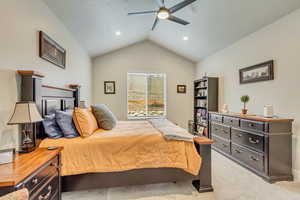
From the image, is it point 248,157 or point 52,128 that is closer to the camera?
point 52,128

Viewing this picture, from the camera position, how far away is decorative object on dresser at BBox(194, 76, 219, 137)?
4.38 metres

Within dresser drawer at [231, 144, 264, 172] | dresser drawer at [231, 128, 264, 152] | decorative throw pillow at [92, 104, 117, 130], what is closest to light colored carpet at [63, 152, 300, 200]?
dresser drawer at [231, 144, 264, 172]

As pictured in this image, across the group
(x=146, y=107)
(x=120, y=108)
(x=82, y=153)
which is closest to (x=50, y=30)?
(x=82, y=153)

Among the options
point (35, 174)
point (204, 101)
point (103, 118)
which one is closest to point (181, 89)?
point (204, 101)

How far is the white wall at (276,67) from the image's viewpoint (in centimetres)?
239

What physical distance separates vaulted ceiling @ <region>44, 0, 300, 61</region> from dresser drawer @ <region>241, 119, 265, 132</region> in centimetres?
182

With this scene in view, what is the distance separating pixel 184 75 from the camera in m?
5.58

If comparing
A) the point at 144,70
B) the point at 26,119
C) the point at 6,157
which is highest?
the point at 144,70

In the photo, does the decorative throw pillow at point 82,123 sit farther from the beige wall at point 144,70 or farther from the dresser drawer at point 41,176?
the beige wall at point 144,70

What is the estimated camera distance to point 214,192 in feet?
6.85

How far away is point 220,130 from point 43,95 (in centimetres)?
348

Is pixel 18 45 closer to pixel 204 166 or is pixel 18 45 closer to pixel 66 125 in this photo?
pixel 66 125

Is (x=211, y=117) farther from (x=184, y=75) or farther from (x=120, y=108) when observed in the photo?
(x=120, y=108)

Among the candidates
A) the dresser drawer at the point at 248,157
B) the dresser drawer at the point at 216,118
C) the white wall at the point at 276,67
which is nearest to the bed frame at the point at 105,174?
the dresser drawer at the point at 248,157
